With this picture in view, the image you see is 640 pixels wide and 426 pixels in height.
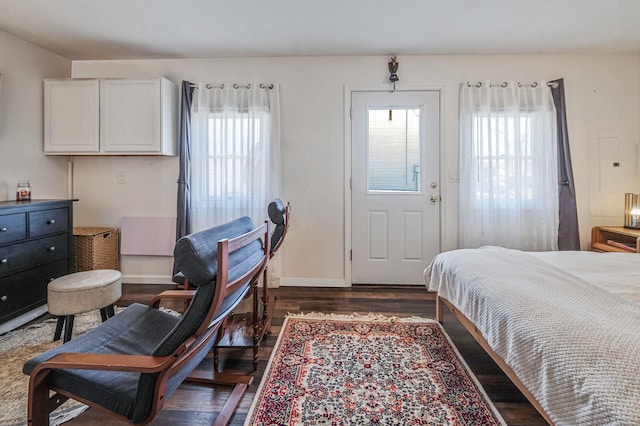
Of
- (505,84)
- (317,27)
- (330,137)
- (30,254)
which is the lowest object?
(30,254)

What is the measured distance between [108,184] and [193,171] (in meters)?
0.99

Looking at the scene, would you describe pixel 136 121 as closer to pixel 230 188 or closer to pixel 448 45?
pixel 230 188

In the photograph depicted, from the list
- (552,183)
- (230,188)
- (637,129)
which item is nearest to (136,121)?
(230,188)

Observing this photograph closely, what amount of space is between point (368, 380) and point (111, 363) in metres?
1.23

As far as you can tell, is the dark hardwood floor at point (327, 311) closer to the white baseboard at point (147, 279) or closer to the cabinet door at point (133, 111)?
the white baseboard at point (147, 279)

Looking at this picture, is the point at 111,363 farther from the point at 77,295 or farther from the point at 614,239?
the point at 614,239

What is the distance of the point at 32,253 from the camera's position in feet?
7.75

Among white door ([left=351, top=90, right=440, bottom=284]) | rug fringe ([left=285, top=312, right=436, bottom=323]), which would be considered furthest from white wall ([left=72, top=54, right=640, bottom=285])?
rug fringe ([left=285, top=312, right=436, bottom=323])

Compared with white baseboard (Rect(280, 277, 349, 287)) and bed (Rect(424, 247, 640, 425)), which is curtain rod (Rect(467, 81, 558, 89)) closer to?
bed (Rect(424, 247, 640, 425))

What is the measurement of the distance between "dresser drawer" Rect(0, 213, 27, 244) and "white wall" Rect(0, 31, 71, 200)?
79cm

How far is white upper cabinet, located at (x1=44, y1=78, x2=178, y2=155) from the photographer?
3082 millimetres

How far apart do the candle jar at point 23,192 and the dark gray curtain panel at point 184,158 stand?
119 cm

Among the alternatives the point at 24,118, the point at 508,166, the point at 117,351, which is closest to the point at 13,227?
the point at 24,118

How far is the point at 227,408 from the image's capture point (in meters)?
1.49
